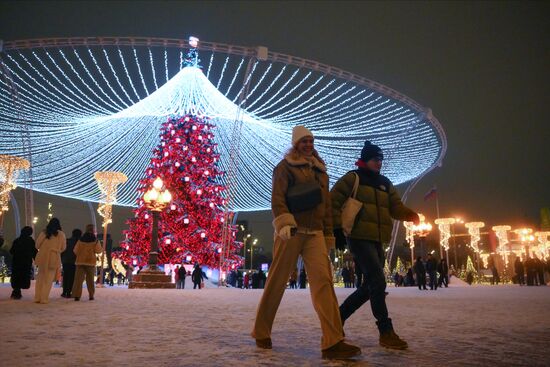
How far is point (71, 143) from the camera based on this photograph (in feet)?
63.7

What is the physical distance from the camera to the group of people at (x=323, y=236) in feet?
10.1

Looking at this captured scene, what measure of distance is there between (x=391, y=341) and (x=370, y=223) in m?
0.91

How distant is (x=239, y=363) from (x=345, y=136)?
17.0 m

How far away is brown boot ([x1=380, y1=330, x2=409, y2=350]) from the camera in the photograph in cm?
317

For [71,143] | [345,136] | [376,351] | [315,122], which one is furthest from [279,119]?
[376,351]

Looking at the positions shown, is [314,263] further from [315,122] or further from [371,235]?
[315,122]

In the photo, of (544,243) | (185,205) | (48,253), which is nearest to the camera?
(48,253)

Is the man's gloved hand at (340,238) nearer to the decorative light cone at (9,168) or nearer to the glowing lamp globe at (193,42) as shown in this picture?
the glowing lamp globe at (193,42)

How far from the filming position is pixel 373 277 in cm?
350

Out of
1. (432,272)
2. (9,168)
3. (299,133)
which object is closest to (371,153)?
(299,133)

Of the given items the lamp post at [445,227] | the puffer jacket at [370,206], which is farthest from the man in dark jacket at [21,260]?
the lamp post at [445,227]

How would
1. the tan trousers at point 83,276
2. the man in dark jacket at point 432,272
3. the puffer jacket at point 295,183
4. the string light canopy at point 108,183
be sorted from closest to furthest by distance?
the puffer jacket at point 295,183 → the tan trousers at point 83,276 → the man in dark jacket at point 432,272 → the string light canopy at point 108,183

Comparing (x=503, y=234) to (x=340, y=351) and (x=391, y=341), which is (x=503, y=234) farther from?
(x=340, y=351)

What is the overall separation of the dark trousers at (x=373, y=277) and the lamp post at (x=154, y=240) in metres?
13.0
